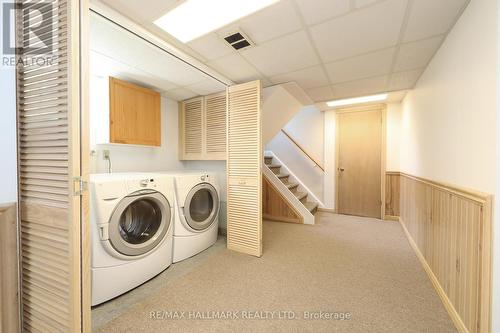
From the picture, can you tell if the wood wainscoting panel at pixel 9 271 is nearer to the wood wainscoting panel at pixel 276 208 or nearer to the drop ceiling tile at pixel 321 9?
the drop ceiling tile at pixel 321 9

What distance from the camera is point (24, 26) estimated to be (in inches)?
40.2

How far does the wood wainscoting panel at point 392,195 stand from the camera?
11.4 feet

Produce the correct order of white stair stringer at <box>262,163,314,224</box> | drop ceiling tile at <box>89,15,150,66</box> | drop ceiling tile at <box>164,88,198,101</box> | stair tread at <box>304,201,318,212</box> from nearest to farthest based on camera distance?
1. drop ceiling tile at <box>89,15,150,66</box>
2. drop ceiling tile at <box>164,88,198,101</box>
3. white stair stringer at <box>262,163,314,224</box>
4. stair tread at <box>304,201,318,212</box>

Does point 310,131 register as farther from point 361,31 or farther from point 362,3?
point 362,3

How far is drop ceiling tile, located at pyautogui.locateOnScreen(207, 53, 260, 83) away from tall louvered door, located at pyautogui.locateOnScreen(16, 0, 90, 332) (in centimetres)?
116

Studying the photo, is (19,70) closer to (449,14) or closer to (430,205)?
(449,14)

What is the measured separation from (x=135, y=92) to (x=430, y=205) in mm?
3299

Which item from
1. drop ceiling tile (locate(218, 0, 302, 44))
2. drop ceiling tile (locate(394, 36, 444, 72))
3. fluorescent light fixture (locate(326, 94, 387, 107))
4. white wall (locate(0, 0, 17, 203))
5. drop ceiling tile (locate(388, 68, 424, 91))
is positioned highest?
fluorescent light fixture (locate(326, 94, 387, 107))

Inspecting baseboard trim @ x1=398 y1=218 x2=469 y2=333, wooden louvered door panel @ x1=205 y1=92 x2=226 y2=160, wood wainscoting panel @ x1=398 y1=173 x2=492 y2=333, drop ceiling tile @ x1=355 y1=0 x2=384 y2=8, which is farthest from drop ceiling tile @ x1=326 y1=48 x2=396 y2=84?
baseboard trim @ x1=398 y1=218 x2=469 y2=333

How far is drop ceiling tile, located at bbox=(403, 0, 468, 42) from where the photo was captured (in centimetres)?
123

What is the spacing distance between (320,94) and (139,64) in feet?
7.79

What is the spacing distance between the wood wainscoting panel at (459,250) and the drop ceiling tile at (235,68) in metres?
1.98

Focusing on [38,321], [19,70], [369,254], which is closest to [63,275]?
[38,321]

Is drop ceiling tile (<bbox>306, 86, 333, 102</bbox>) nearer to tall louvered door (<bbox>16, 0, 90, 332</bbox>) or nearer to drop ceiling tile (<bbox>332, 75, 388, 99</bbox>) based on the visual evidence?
drop ceiling tile (<bbox>332, 75, 388, 99</bbox>)
